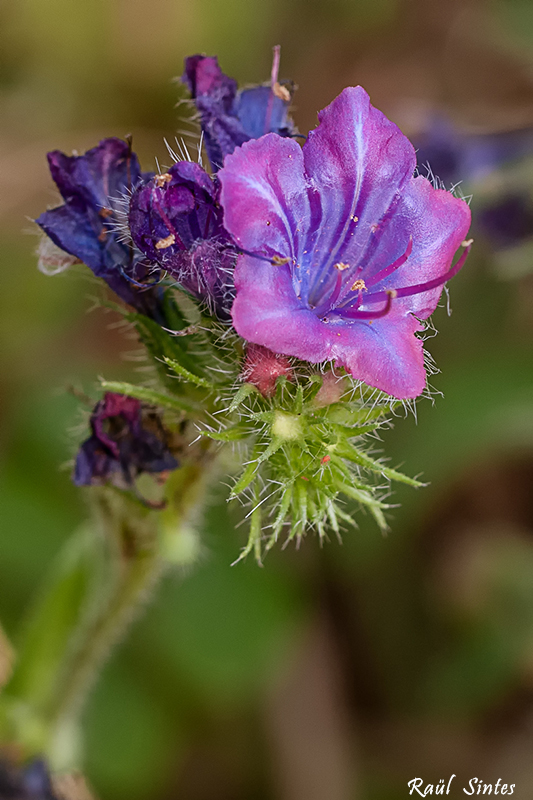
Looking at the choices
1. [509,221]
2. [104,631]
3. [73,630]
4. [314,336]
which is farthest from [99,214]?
[509,221]

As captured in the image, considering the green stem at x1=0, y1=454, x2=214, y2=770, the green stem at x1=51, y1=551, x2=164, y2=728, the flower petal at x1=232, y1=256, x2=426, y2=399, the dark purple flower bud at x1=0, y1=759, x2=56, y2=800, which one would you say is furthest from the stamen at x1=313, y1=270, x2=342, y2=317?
the dark purple flower bud at x1=0, y1=759, x2=56, y2=800

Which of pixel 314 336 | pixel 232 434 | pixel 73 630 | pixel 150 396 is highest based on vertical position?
pixel 314 336

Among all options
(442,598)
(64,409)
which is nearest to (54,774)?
(64,409)

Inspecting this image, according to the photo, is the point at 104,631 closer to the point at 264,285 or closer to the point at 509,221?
the point at 264,285

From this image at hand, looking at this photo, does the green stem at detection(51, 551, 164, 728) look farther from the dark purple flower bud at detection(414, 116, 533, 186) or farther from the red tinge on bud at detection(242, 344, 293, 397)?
the dark purple flower bud at detection(414, 116, 533, 186)
